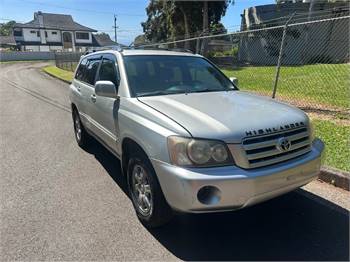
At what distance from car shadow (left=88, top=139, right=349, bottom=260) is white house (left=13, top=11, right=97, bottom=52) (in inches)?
3054

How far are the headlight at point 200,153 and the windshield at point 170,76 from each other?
4.15 ft

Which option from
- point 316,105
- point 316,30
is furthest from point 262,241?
point 316,30

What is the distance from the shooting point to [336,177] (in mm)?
4562

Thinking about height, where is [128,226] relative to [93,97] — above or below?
below

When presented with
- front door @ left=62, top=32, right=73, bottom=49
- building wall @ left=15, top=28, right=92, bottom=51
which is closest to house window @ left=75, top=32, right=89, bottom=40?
building wall @ left=15, top=28, right=92, bottom=51

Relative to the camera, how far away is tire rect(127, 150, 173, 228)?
339cm

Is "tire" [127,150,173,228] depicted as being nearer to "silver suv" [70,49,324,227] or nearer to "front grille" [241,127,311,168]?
"silver suv" [70,49,324,227]

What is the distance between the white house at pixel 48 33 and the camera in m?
77.5

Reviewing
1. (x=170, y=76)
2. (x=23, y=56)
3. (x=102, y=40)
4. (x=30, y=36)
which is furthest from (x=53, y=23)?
(x=170, y=76)

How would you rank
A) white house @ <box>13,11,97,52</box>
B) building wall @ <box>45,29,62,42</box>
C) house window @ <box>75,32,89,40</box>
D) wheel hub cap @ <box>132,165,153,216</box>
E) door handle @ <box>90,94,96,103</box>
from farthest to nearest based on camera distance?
house window @ <box>75,32,89,40</box>
building wall @ <box>45,29,62,42</box>
white house @ <box>13,11,97,52</box>
door handle @ <box>90,94,96,103</box>
wheel hub cap @ <box>132,165,153,216</box>

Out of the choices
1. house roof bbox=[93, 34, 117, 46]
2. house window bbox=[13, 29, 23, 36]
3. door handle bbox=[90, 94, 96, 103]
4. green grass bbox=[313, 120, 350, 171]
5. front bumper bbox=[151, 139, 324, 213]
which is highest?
house window bbox=[13, 29, 23, 36]

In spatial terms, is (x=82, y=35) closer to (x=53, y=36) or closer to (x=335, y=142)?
(x=53, y=36)

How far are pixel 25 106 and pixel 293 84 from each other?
9.53 m

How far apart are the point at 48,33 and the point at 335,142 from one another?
8147 centimetres
